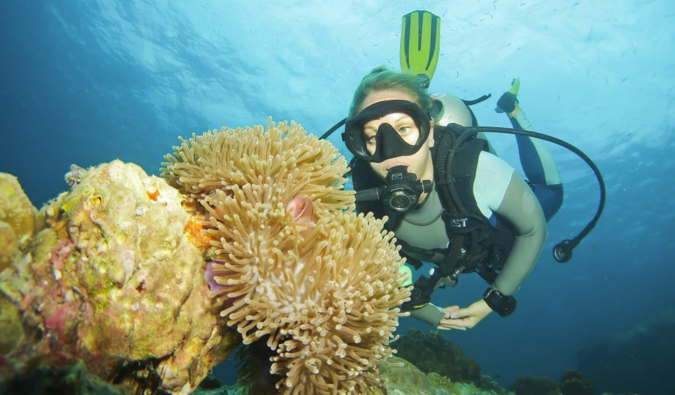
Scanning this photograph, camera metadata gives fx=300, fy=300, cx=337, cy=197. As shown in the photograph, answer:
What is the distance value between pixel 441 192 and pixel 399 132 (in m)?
1.13

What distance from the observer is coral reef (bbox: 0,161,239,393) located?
1.25m

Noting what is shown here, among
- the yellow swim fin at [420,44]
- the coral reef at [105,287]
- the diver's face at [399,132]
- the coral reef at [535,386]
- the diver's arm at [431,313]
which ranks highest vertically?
the yellow swim fin at [420,44]

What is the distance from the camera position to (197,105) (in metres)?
34.1

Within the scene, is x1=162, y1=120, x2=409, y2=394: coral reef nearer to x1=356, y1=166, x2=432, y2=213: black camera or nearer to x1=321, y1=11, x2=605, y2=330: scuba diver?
x1=356, y1=166, x2=432, y2=213: black camera

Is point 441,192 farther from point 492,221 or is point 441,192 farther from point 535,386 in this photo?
point 535,386

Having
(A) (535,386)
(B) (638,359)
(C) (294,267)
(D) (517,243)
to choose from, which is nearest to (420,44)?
(D) (517,243)

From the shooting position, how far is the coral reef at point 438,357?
26.3 ft

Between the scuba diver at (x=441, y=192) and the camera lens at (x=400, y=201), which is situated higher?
the scuba diver at (x=441, y=192)

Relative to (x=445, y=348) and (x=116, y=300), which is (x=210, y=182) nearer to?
(x=116, y=300)

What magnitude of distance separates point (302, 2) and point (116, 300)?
24.1 m

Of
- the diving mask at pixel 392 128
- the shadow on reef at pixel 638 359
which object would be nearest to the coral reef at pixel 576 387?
the diving mask at pixel 392 128

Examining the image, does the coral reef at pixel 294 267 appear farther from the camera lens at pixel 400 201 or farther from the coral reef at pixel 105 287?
the camera lens at pixel 400 201

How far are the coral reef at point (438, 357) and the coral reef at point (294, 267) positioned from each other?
7047 mm

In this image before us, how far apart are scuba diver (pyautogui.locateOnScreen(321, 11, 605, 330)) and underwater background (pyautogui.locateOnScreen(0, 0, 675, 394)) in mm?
12725
